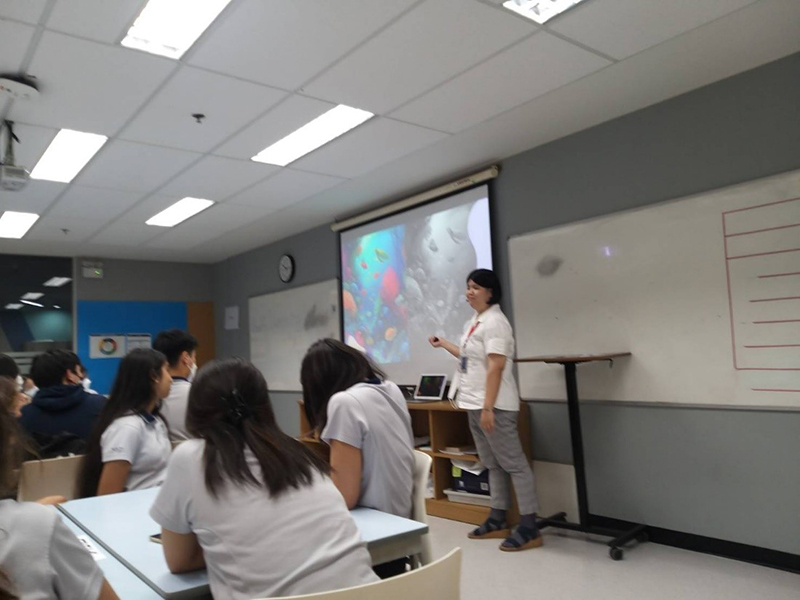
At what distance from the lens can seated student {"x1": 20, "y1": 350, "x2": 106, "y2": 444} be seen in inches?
98.1

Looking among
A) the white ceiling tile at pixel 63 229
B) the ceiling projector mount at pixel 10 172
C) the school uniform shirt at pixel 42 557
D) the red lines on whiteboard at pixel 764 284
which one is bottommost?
the school uniform shirt at pixel 42 557

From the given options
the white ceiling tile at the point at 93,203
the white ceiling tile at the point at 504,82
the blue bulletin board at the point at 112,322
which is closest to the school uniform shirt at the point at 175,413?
the white ceiling tile at the point at 504,82

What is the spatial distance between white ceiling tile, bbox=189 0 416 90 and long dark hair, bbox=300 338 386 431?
128 centimetres

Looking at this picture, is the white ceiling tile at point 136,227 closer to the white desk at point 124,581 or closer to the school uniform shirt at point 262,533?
the white desk at point 124,581

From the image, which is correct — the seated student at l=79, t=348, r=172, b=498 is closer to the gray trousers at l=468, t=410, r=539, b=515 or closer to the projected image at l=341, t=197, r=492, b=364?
the gray trousers at l=468, t=410, r=539, b=515

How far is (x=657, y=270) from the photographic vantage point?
3.25 m

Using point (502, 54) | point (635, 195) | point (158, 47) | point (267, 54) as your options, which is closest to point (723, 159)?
point (635, 195)

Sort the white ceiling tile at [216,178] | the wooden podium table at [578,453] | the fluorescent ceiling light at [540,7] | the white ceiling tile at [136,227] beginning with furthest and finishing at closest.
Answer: the white ceiling tile at [136,227]
the white ceiling tile at [216,178]
the wooden podium table at [578,453]
the fluorescent ceiling light at [540,7]

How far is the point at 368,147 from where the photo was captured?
3.71 m

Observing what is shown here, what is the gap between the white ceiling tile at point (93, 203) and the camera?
4.36m

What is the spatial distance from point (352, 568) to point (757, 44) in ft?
9.26

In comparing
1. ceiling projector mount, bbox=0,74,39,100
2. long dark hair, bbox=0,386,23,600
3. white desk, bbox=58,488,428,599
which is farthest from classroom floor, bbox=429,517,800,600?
ceiling projector mount, bbox=0,74,39,100

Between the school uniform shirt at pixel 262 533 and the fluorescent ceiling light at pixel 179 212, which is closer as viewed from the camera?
the school uniform shirt at pixel 262 533

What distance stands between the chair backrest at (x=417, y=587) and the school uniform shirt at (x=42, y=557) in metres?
0.37
